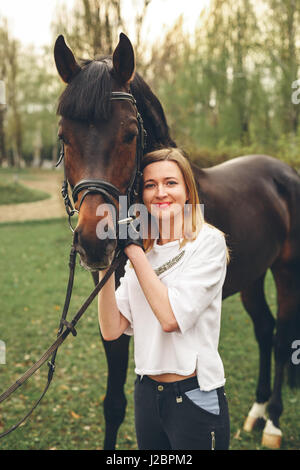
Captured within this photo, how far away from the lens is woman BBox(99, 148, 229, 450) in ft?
4.83

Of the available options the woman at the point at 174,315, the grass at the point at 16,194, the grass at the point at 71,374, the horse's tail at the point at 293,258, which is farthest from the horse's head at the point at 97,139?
the grass at the point at 16,194

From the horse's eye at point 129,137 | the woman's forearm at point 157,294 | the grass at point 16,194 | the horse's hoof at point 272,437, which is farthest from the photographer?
the grass at point 16,194

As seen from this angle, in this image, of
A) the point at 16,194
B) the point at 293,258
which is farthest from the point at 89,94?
the point at 16,194

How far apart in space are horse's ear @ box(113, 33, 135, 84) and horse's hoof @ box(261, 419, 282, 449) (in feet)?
9.16

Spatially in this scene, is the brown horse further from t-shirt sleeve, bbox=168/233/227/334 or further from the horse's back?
t-shirt sleeve, bbox=168/233/227/334

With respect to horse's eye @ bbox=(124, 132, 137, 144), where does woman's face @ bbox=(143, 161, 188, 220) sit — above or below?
below

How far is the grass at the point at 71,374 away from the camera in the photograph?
328 centimetres

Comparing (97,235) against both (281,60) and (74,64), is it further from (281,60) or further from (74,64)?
(281,60)

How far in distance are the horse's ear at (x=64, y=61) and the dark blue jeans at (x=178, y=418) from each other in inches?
50.7

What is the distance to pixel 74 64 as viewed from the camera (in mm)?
1772

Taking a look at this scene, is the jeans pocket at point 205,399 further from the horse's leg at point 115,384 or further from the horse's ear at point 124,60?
the horse's ear at point 124,60

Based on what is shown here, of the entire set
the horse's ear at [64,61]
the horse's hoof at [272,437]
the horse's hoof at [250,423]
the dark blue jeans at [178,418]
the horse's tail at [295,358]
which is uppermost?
the horse's ear at [64,61]

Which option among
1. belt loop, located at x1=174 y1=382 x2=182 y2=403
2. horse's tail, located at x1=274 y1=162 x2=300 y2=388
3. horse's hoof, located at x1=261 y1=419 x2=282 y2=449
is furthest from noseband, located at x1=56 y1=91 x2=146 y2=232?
horse's hoof, located at x1=261 y1=419 x2=282 y2=449

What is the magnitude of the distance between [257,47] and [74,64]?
1348 centimetres
